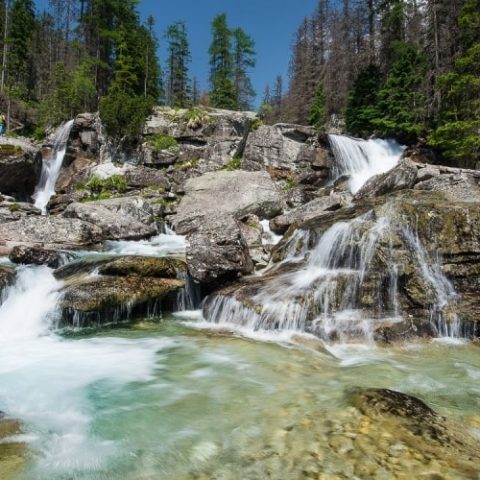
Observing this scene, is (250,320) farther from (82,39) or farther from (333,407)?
(82,39)

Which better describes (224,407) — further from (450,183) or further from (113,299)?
(450,183)

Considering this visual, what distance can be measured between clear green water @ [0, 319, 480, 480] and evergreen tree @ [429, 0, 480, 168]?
15.4m

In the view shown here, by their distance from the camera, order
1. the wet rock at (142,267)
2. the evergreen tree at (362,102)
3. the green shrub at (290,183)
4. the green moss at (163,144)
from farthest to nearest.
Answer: the evergreen tree at (362,102) → the green moss at (163,144) → the green shrub at (290,183) → the wet rock at (142,267)

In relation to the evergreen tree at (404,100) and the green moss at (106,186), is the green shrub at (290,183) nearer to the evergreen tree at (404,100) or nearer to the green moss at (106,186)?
the evergreen tree at (404,100)

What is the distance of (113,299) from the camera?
905cm

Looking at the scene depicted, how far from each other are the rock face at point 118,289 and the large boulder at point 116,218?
6.05m

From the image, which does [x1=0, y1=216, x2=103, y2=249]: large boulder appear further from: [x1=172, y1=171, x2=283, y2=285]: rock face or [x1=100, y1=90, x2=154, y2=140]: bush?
[x1=100, y1=90, x2=154, y2=140]: bush

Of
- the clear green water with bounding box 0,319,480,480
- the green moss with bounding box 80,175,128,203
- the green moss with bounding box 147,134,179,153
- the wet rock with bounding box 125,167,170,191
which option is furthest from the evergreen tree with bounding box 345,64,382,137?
the clear green water with bounding box 0,319,480,480

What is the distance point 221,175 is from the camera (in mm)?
23031

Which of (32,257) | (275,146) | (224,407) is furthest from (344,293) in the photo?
(275,146)

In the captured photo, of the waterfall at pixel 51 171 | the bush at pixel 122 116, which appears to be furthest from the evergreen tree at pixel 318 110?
the waterfall at pixel 51 171

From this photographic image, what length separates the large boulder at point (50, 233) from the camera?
14898 millimetres

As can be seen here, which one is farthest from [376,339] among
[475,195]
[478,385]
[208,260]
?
[475,195]

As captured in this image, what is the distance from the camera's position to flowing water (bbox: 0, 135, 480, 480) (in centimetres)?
369
